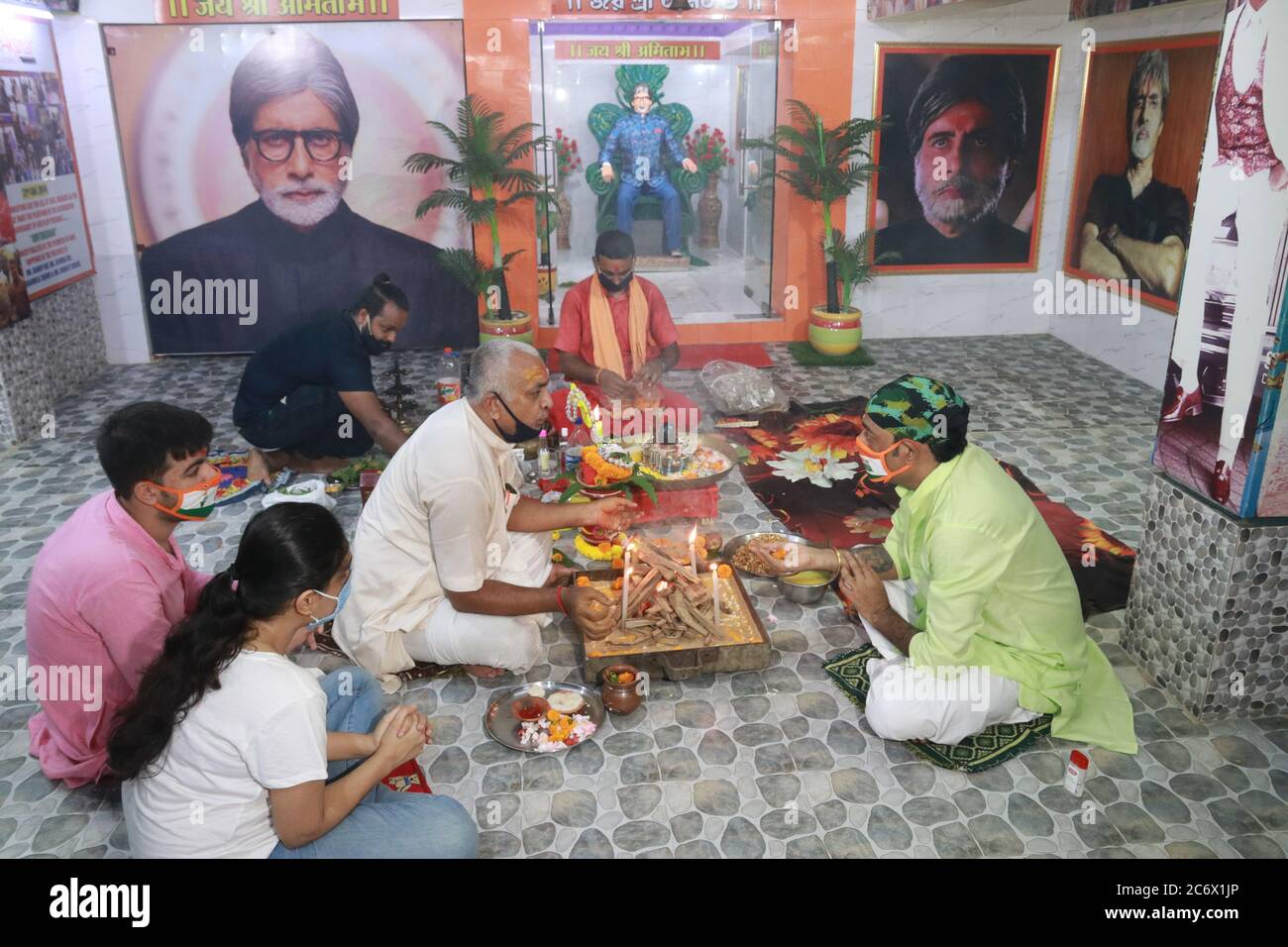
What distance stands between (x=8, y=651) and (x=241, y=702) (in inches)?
115

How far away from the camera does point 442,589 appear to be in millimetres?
4430

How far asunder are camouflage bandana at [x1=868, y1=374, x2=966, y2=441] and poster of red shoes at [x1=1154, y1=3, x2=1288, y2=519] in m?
1.13

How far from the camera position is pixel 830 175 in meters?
9.62

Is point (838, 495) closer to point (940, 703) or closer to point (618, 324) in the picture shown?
point (618, 324)

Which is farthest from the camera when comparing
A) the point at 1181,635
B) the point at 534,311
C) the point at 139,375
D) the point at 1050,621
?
the point at 534,311

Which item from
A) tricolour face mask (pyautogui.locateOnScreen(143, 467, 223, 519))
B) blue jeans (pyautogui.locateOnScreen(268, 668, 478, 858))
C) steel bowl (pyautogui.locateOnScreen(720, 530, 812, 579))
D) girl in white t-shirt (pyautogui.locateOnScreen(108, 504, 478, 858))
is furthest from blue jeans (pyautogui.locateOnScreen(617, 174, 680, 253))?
girl in white t-shirt (pyautogui.locateOnScreen(108, 504, 478, 858))

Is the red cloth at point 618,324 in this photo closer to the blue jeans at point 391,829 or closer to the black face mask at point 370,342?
the black face mask at point 370,342

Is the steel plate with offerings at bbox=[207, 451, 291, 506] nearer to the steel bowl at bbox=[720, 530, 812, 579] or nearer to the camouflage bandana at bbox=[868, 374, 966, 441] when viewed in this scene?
the steel bowl at bbox=[720, 530, 812, 579]

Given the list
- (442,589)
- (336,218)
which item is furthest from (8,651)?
(336,218)

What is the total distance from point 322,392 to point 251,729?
455cm

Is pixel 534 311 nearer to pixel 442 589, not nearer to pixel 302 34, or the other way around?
pixel 302 34

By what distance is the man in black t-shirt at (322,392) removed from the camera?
640 centimetres

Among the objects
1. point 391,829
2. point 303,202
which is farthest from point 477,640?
point 303,202

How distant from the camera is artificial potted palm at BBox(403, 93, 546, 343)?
9.31m
